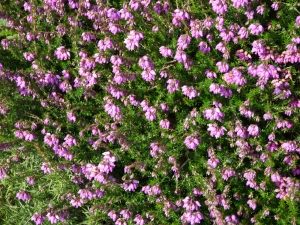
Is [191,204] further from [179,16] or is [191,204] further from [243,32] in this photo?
[179,16]

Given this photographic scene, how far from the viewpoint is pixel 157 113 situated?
424cm

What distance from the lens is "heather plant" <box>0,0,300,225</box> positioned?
159 inches

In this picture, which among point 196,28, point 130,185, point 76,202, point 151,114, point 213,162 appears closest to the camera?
point 196,28

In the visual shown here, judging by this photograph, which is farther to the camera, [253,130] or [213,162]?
[213,162]

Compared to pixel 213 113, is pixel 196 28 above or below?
above

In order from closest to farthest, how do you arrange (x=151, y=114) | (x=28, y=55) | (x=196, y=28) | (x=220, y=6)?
(x=220, y=6) → (x=196, y=28) → (x=151, y=114) → (x=28, y=55)

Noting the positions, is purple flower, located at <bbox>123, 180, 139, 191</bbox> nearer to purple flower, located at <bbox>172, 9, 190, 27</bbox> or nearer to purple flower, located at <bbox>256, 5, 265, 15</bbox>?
purple flower, located at <bbox>172, 9, 190, 27</bbox>

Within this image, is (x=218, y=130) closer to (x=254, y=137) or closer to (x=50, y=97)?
(x=254, y=137)

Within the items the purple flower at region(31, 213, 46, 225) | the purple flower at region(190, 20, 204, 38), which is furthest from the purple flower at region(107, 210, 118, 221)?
the purple flower at region(190, 20, 204, 38)

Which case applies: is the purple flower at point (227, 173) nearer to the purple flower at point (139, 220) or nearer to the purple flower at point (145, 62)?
the purple flower at point (139, 220)

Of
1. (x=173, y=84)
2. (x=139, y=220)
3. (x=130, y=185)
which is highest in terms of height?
(x=173, y=84)

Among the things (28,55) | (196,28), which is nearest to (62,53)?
(28,55)

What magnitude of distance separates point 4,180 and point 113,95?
1.85m

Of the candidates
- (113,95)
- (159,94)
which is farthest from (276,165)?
(113,95)
